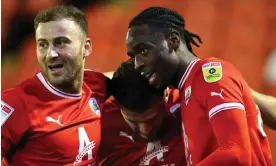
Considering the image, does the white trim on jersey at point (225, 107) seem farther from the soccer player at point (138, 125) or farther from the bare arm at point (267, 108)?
the bare arm at point (267, 108)

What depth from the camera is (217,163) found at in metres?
1.54

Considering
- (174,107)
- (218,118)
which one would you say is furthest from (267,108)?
(218,118)

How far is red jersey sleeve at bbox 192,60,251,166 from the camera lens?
5.03ft

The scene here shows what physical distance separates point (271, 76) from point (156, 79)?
209 cm

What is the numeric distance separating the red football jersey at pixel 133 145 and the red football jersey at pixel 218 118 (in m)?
0.26

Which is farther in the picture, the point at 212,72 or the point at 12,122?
the point at 12,122

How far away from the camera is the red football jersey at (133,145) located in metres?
2.03

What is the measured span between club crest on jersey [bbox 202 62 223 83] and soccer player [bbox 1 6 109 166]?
47 cm

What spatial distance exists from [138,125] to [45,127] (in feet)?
1.10

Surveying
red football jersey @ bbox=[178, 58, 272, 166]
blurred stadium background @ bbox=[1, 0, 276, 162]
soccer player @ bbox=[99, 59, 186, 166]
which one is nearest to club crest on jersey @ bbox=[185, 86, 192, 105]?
red football jersey @ bbox=[178, 58, 272, 166]

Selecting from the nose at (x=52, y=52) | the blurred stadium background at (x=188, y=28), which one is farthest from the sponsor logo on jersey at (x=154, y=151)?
the blurred stadium background at (x=188, y=28)

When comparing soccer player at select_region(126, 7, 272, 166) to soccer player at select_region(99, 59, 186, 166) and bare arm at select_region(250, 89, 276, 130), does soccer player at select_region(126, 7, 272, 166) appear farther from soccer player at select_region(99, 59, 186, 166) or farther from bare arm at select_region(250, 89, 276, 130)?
bare arm at select_region(250, 89, 276, 130)

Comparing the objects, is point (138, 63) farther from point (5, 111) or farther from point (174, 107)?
point (5, 111)

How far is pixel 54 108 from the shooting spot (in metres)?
1.89
